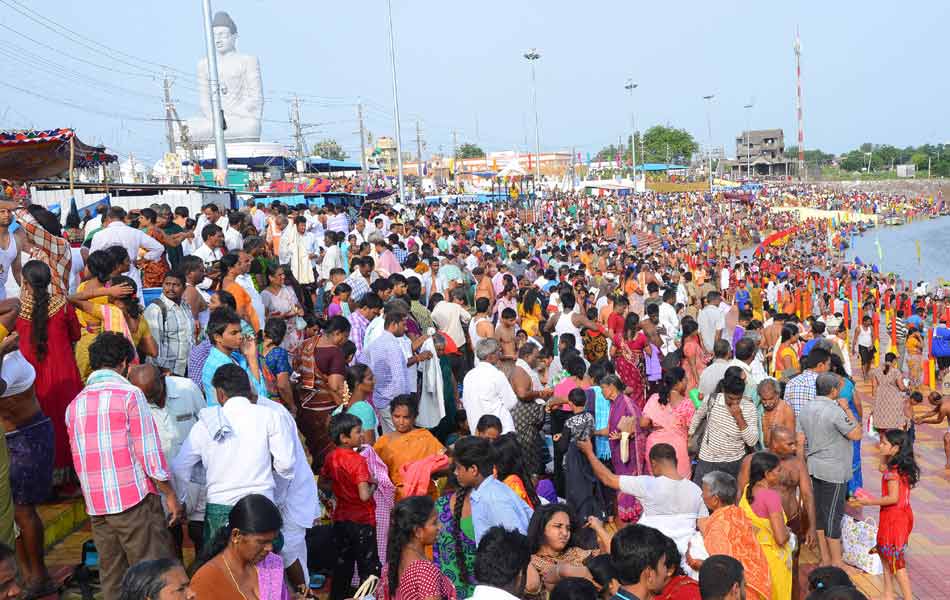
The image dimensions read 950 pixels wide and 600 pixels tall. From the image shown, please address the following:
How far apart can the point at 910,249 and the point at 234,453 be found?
70.3 meters

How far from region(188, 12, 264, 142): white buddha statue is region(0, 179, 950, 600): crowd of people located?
3368 cm

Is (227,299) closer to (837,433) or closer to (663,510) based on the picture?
(663,510)

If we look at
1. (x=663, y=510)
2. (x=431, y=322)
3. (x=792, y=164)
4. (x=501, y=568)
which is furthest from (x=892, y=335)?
(x=792, y=164)

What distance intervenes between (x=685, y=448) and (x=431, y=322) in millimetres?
3275

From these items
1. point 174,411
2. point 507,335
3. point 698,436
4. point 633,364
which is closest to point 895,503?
point 698,436

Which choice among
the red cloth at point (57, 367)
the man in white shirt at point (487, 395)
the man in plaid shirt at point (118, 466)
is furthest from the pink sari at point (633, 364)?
the man in plaid shirt at point (118, 466)

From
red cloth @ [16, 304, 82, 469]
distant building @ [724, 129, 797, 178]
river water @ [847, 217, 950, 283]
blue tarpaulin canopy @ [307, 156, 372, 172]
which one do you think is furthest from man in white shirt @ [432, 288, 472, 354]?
distant building @ [724, 129, 797, 178]

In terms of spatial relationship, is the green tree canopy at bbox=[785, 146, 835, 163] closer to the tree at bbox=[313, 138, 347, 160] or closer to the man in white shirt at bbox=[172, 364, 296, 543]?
the tree at bbox=[313, 138, 347, 160]

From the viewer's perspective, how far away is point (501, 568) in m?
3.54

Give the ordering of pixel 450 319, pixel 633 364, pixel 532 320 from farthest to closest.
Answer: pixel 532 320, pixel 450 319, pixel 633 364

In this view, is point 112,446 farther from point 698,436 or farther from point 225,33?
point 225,33

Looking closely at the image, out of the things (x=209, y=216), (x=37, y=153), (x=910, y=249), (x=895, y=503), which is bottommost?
(x=910, y=249)

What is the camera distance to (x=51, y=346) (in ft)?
17.6

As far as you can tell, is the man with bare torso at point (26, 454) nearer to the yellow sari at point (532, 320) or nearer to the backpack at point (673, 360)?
the backpack at point (673, 360)
